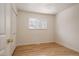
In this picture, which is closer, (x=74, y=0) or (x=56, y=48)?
(x=74, y=0)

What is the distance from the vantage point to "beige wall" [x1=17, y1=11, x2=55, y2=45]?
1.32 metres

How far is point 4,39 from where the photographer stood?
875 mm

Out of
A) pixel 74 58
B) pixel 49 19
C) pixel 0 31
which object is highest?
pixel 49 19

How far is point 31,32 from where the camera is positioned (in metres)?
1.35

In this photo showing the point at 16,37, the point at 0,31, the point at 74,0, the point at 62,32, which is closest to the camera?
the point at 74,0

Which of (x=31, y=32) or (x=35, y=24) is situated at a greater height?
(x=35, y=24)

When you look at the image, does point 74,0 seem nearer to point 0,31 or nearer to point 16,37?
point 0,31

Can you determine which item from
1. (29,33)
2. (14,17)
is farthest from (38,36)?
(14,17)

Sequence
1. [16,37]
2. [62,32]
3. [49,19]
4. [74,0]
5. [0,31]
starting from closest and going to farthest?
1. [74,0]
2. [0,31]
3. [16,37]
4. [49,19]
5. [62,32]

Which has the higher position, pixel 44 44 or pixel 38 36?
pixel 38 36

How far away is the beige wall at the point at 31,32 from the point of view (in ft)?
4.33

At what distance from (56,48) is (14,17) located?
2.72ft

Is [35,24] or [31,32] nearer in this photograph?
[35,24]

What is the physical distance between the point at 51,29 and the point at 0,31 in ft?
2.49
